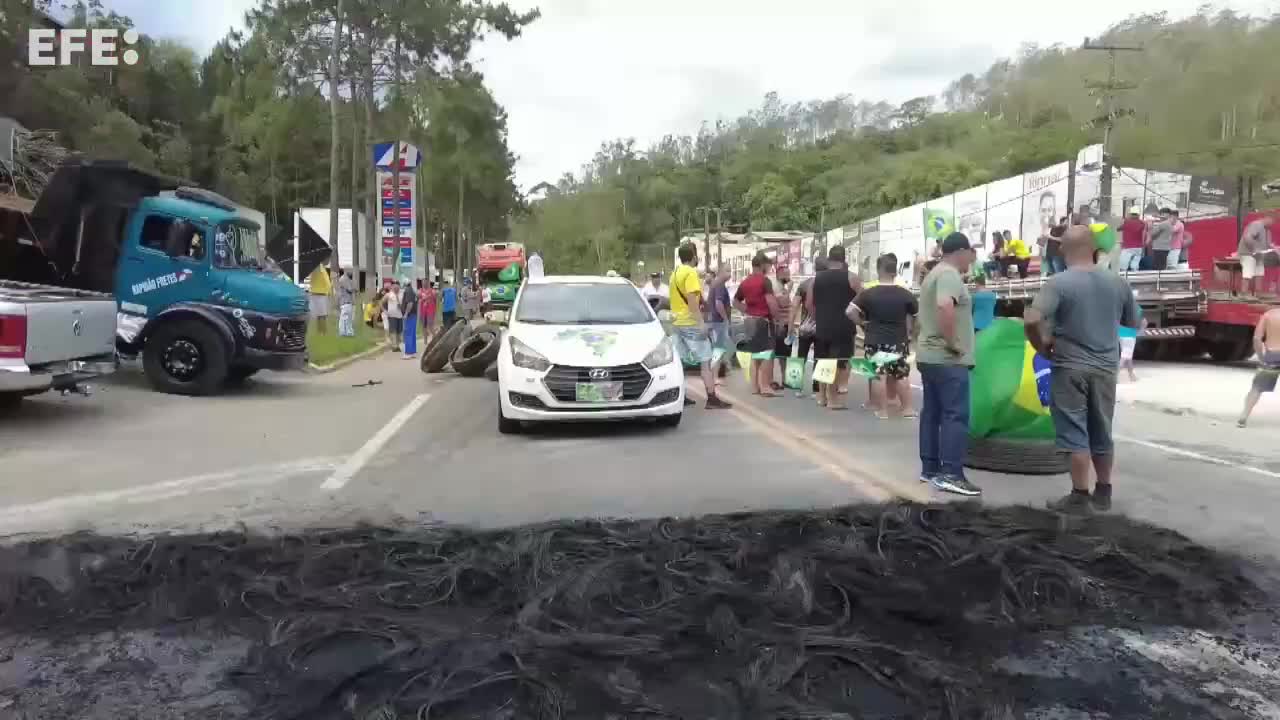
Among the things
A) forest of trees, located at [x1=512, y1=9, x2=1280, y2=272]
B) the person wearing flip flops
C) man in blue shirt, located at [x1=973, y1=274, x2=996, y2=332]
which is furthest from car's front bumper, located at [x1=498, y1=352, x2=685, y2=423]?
forest of trees, located at [x1=512, y1=9, x2=1280, y2=272]

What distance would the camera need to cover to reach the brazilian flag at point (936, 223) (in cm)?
3494

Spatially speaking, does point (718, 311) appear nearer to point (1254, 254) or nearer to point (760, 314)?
point (760, 314)

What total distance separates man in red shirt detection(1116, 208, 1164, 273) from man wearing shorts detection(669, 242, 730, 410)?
32.9 ft

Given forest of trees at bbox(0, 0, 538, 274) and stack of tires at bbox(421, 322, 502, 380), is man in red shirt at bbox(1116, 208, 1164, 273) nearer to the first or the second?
stack of tires at bbox(421, 322, 502, 380)

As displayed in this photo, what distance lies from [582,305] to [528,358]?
1.38 metres

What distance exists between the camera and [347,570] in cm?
476

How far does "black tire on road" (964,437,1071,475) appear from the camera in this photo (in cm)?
743

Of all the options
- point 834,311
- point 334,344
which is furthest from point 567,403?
point 334,344

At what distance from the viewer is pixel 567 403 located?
9.19 m

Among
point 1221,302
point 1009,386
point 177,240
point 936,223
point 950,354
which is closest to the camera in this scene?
point 950,354

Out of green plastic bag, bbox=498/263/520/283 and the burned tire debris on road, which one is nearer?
the burned tire debris on road

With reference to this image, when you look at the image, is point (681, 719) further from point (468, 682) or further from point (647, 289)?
point (647, 289)

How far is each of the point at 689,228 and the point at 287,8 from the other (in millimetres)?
84516

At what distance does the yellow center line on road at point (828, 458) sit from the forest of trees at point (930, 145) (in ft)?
112
